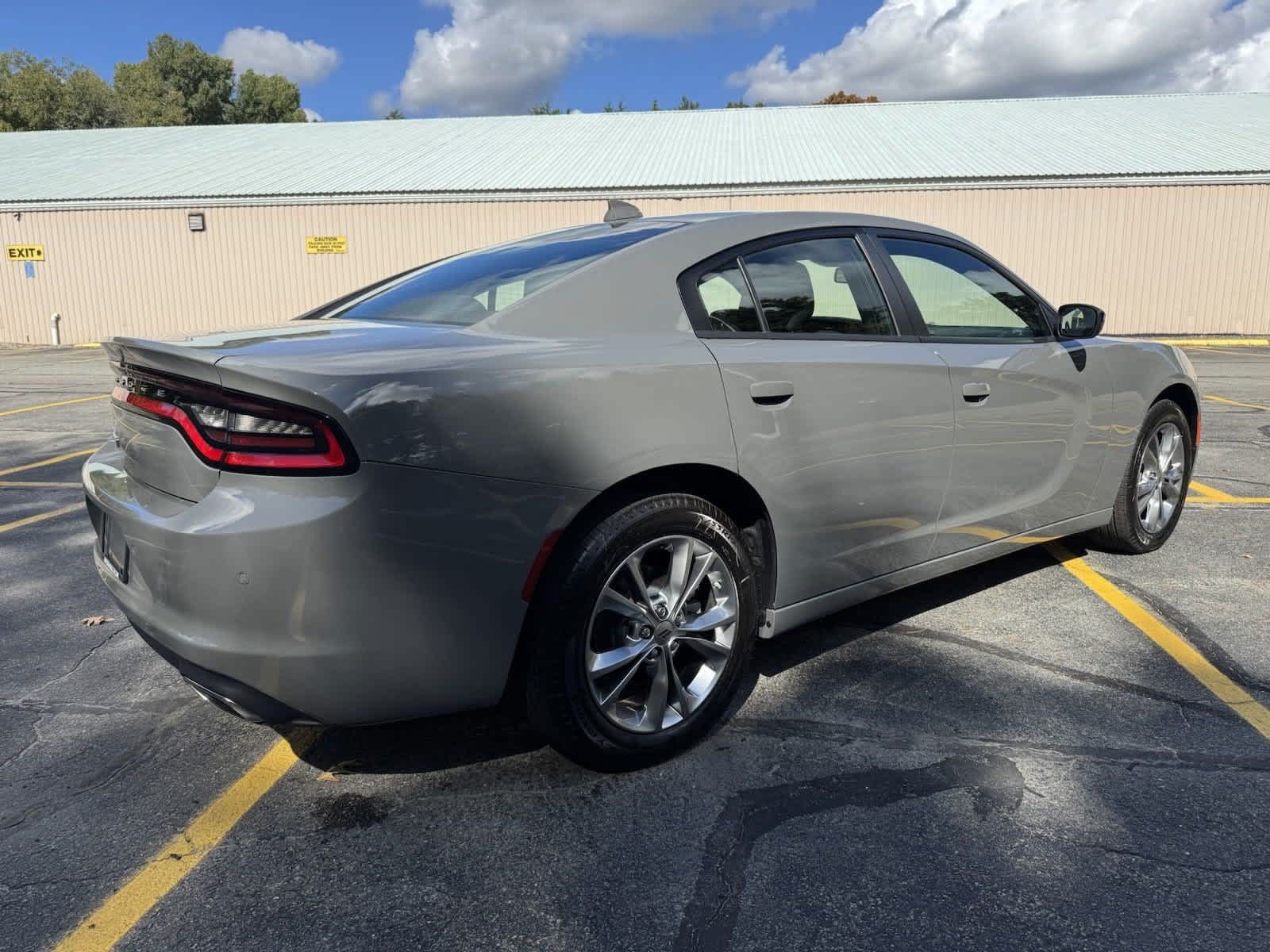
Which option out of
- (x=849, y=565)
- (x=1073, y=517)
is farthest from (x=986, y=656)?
(x=1073, y=517)

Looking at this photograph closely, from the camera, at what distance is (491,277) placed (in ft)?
10.3

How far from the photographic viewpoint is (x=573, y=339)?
8.34ft

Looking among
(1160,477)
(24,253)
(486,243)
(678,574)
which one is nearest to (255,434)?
(678,574)

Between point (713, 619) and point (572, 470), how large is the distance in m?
0.71

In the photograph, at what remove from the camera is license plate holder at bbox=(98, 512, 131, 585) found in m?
2.45

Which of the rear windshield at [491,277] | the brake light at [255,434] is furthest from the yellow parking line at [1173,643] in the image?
the brake light at [255,434]

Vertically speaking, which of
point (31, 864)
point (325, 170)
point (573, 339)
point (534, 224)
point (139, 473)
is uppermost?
point (325, 170)

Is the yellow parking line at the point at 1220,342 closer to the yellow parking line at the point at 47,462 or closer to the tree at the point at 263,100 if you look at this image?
the yellow parking line at the point at 47,462

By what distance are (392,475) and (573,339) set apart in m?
0.66

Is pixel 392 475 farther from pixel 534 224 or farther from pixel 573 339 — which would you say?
pixel 534 224

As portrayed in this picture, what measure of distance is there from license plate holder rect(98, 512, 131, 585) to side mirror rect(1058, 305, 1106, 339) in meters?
3.51

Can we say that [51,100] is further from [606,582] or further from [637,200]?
[606,582]

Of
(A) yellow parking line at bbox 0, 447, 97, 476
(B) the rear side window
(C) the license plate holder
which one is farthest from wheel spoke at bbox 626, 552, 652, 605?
(A) yellow parking line at bbox 0, 447, 97, 476

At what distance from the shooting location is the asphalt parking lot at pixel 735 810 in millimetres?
2043
